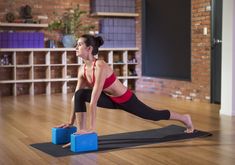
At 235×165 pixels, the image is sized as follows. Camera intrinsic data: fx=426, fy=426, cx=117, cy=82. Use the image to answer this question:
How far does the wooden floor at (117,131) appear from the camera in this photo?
11.3 ft

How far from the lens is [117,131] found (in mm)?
4633

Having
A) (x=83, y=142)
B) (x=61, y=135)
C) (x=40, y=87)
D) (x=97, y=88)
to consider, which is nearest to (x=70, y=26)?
(x=40, y=87)

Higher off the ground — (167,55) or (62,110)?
(167,55)

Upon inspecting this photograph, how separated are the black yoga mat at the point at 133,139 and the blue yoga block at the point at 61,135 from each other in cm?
6

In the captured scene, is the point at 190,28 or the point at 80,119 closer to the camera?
the point at 80,119

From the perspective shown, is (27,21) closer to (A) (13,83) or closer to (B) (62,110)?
(A) (13,83)

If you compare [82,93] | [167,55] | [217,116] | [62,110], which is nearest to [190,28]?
[167,55]

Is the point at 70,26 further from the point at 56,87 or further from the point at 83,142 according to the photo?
the point at 83,142

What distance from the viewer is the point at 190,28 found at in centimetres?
736

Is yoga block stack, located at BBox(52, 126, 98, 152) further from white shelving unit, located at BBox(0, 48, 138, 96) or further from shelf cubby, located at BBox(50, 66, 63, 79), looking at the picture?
shelf cubby, located at BBox(50, 66, 63, 79)

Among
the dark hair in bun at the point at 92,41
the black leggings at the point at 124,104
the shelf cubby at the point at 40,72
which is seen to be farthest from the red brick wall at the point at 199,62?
the dark hair in bun at the point at 92,41

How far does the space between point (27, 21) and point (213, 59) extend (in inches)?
140

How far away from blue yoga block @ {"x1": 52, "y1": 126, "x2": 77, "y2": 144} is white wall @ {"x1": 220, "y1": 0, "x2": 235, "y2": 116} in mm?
2538

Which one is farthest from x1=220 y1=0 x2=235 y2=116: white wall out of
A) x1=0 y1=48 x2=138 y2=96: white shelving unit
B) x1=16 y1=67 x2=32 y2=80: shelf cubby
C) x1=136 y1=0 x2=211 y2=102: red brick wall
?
x1=16 y1=67 x2=32 y2=80: shelf cubby
